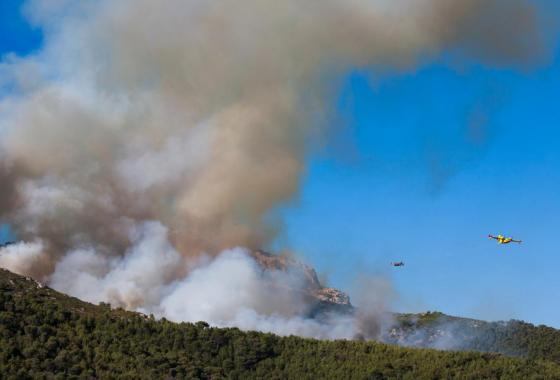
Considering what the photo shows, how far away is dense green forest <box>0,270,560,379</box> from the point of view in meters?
144

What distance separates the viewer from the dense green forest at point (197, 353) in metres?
144

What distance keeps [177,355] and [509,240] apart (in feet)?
240

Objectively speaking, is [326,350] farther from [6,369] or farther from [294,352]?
[6,369]

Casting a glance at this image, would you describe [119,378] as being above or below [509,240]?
below

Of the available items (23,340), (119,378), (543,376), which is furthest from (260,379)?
(543,376)

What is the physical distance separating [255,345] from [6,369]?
6116 centimetres

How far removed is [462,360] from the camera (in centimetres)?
17000

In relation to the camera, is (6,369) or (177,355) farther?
(177,355)

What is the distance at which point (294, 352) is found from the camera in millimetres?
175375

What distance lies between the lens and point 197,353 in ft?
554

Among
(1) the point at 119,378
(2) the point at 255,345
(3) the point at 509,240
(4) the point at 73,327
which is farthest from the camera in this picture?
(2) the point at 255,345

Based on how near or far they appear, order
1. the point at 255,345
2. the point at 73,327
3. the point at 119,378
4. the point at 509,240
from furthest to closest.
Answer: the point at 255,345 → the point at 73,327 → the point at 119,378 → the point at 509,240

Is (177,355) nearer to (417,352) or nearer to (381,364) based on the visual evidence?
(381,364)

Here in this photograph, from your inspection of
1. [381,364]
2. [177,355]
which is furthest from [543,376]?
[177,355]
